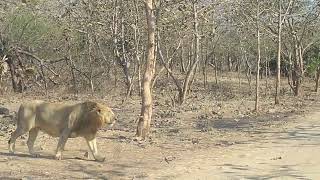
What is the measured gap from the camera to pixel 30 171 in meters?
9.03

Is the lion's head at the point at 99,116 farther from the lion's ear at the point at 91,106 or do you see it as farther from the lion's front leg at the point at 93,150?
the lion's front leg at the point at 93,150

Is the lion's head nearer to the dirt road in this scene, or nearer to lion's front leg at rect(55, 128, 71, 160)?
lion's front leg at rect(55, 128, 71, 160)

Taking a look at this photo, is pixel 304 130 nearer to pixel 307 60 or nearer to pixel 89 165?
pixel 89 165

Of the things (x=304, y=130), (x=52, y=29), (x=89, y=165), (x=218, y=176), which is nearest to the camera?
(x=218, y=176)

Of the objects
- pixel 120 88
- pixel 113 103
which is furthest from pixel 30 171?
pixel 120 88

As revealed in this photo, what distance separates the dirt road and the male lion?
1.48 feet

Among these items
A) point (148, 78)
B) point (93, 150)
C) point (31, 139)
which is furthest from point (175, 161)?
point (148, 78)

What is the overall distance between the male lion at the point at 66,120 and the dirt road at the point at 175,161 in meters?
0.45

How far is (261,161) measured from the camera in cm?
1023

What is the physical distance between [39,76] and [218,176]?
76.4 feet

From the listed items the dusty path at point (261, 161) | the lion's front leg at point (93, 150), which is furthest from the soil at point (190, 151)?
the lion's front leg at point (93, 150)

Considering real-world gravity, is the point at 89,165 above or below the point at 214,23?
below

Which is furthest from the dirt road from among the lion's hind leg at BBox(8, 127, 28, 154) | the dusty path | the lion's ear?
the lion's ear

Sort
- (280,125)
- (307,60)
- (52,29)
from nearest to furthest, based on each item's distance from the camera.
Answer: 1. (280,125)
2. (52,29)
3. (307,60)
